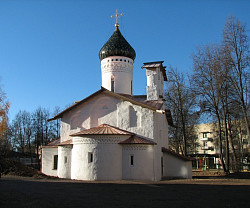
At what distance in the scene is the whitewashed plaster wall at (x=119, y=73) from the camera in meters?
23.9

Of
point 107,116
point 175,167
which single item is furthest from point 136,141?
point 175,167

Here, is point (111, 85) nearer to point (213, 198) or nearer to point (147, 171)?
point (147, 171)

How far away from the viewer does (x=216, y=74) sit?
2247 cm

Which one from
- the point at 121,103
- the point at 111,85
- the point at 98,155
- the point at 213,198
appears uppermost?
the point at 111,85

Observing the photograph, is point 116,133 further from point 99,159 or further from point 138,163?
point 138,163

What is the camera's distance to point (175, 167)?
21469 millimetres

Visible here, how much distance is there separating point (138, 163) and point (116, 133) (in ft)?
7.62

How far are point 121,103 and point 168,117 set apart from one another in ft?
20.5

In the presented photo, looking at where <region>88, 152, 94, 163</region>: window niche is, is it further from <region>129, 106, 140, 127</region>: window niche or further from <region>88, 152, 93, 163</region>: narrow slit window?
<region>129, 106, 140, 127</region>: window niche

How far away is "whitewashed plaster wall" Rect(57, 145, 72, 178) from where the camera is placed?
65.8 feet

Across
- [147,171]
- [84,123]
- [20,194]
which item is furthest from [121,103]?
[20,194]

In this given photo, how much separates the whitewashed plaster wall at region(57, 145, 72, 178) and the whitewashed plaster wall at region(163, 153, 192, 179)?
6902 mm

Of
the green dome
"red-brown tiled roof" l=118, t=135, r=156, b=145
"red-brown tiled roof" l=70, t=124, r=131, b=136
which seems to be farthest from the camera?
the green dome

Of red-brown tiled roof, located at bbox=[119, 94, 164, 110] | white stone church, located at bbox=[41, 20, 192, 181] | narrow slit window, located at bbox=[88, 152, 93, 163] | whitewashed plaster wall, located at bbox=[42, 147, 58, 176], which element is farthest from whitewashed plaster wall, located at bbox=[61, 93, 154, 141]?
narrow slit window, located at bbox=[88, 152, 93, 163]
